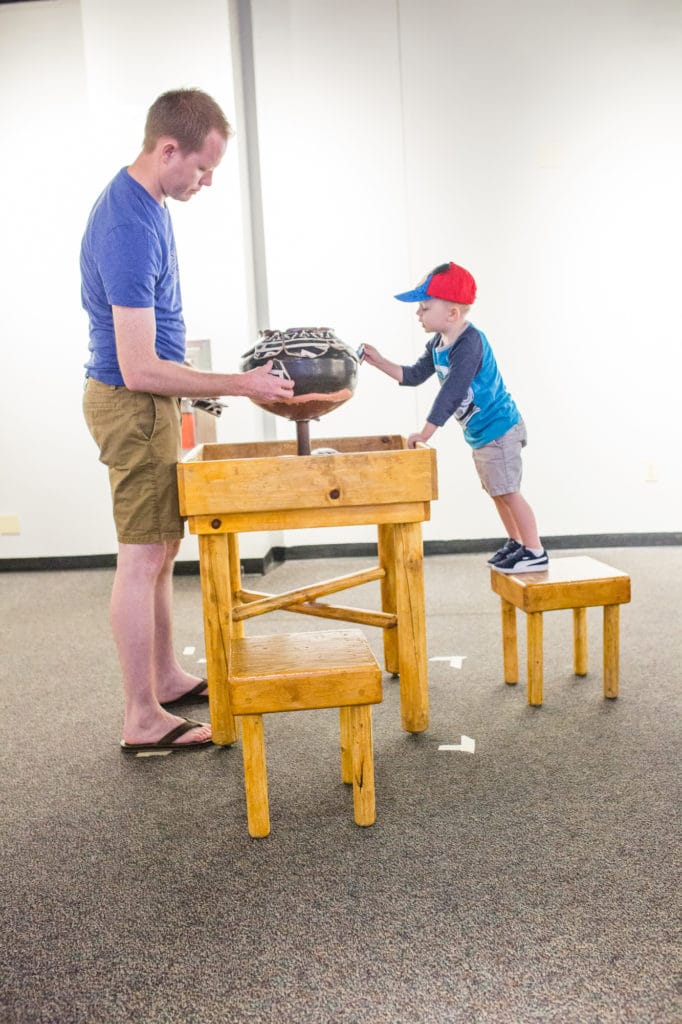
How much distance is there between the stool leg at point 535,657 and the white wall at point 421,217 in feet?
7.28

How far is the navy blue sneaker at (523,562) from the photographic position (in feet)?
8.81

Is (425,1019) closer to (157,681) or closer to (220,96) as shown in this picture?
(157,681)

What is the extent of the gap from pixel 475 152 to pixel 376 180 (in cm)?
51

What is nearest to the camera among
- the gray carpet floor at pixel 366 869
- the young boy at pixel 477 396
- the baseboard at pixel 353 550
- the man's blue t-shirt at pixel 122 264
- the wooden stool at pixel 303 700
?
the gray carpet floor at pixel 366 869

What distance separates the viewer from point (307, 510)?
2254mm

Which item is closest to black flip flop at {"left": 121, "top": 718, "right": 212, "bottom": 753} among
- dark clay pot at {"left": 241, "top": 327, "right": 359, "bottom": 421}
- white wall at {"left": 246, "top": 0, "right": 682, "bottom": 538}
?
dark clay pot at {"left": 241, "top": 327, "right": 359, "bottom": 421}

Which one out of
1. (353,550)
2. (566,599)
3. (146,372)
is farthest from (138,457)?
(353,550)

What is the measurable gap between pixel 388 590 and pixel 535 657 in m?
0.52

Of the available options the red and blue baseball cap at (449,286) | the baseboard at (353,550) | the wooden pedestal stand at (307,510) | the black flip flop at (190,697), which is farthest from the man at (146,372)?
the baseboard at (353,550)

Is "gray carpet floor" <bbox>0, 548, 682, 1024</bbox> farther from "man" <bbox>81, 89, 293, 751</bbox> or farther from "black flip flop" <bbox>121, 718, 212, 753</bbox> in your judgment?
"man" <bbox>81, 89, 293, 751</bbox>

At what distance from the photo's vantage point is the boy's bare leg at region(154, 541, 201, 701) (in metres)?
2.62

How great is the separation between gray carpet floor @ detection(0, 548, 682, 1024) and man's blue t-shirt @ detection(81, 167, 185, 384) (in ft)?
3.38

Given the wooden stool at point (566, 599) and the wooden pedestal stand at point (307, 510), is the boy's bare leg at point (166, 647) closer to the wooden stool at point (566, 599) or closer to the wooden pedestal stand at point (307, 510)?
the wooden pedestal stand at point (307, 510)

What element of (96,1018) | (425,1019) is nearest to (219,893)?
(96,1018)
